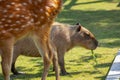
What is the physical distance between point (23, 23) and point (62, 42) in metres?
1.80

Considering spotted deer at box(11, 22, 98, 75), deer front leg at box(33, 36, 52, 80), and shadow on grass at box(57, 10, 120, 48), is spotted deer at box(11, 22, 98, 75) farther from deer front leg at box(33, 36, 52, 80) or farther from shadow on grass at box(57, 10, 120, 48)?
shadow on grass at box(57, 10, 120, 48)

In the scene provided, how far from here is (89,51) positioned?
31.1ft

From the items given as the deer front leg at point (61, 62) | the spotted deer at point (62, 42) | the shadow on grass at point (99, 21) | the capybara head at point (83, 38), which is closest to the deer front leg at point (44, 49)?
the spotted deer at point (62, 42)

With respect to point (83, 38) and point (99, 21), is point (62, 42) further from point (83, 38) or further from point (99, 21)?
point (99, 21)

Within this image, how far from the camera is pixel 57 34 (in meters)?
7.80

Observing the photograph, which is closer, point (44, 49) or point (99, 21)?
point (44, 49)

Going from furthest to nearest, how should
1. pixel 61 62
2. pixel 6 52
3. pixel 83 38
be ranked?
pixel 83 38
pixel 61 62
pixel 6 52

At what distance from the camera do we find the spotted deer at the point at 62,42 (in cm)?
750

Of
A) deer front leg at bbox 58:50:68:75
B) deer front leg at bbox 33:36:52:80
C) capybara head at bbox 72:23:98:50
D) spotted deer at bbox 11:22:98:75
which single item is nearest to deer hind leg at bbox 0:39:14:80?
deer front leg at bbox 33:36:52:80

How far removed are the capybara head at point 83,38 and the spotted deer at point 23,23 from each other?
178 centimetres

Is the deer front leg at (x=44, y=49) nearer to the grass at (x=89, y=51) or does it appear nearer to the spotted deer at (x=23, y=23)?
the spotted deer at (x=23, y=23)

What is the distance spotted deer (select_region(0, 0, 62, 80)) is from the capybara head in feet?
5.85

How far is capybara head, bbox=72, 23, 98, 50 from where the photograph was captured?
27.0ft

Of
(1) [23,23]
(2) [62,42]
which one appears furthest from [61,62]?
(1) [23,23]
